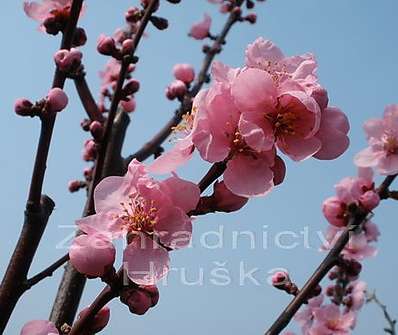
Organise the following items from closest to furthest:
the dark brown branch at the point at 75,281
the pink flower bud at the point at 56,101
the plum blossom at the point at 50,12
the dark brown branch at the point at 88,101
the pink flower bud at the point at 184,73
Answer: the pink flower bud at the point at 56,101 < the dark brown branch at the point at 75,281 < the plum blossom at the point at 50,12 < the dark brown branch at the point at 88,101 < the pink flower bud at the point at 184,73

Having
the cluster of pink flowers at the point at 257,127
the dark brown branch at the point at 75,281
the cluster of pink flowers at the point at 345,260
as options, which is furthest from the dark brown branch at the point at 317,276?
the cluster of pink flowers at the point at 257,127

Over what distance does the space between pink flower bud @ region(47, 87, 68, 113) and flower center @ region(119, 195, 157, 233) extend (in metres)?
0.75

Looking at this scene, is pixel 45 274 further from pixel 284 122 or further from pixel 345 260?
pixel 345 260

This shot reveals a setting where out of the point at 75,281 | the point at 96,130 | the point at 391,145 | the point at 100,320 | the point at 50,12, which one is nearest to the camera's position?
the point at 100,320

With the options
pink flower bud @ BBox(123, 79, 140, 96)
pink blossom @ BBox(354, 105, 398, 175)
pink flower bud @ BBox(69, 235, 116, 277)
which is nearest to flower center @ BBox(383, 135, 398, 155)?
pink blossom @ BBox(354, 105, 398, 175)

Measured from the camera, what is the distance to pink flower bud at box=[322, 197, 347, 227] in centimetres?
300

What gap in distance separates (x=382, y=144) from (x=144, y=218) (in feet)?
7.10

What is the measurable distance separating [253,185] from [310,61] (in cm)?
30

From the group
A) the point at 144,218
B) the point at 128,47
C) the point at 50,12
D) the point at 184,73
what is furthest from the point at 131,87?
the point at 144,218

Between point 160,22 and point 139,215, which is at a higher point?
point 160,22

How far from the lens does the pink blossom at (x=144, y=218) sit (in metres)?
1.04

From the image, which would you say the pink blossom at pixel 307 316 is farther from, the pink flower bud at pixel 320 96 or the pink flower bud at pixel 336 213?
the pink flower bud at pixel 320 96

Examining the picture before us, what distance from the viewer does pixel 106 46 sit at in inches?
91.9

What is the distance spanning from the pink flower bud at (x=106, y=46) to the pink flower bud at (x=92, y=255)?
1458mm
